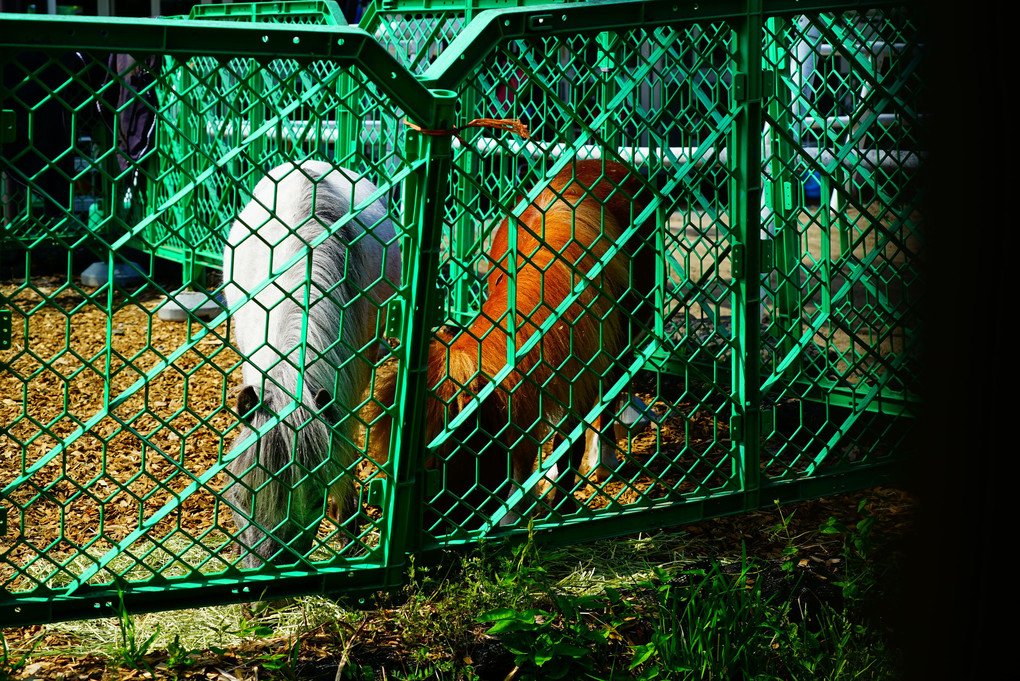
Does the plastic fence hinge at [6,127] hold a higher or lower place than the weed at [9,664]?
higher

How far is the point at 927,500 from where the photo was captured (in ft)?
2.62

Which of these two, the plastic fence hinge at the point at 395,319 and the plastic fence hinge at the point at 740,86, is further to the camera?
the plastic fence hinge at the point at 740,86

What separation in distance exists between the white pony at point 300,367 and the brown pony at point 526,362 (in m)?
0.22

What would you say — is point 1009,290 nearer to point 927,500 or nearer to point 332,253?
point 927,500

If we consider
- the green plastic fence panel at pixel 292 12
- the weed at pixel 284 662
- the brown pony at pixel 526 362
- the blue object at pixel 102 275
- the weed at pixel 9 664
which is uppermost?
the green plastic fence panel at pixel 292 12

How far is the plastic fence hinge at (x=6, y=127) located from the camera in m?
2.41

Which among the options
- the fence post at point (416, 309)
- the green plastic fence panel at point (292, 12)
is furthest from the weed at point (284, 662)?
the green plastic fence panel at point (292, 12)

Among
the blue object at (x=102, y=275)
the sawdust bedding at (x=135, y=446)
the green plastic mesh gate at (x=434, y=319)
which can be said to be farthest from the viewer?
the blue object at (x=102, y=275)

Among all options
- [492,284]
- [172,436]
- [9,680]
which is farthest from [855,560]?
[172,436]

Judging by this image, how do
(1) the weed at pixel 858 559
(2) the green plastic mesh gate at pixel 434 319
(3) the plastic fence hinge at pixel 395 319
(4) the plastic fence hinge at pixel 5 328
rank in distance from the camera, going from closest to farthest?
(4) the plastic fence hinge at pixel 5 328 < (2) the green plastic mesh gate at pixel 434 319 < (3) the plastic fence hinge at pixel 395 319 < (1) the weed at pixel 858 559

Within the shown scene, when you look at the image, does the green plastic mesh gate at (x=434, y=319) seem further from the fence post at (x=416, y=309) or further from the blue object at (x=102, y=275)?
the blue object at (x=102, y=275)

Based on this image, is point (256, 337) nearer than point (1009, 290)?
No

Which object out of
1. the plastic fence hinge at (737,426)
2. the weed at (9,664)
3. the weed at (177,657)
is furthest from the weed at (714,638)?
the weed at (9,664)

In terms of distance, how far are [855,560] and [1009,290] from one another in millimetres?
3086
